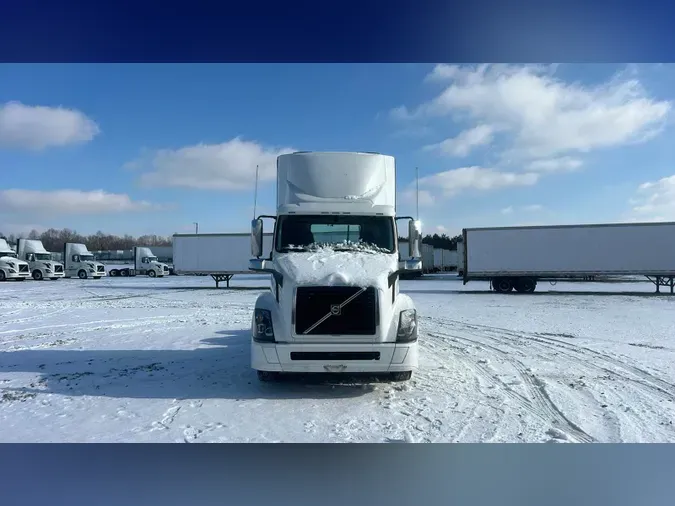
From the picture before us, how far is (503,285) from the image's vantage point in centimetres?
2705

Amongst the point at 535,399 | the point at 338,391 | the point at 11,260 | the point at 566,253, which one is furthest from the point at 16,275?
the point at 535,399

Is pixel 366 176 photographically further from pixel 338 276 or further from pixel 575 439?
pixel 575 439

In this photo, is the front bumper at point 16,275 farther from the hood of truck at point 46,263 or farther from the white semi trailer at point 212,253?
the white semi trailer at point 212,253

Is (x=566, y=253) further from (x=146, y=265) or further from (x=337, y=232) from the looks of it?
(x=146, y=265)

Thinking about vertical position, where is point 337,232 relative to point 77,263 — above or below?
above

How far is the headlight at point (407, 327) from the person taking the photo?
6.46 meters

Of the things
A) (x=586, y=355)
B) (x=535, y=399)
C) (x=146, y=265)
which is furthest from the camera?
(x=146, y=265)

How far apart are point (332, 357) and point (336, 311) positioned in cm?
60

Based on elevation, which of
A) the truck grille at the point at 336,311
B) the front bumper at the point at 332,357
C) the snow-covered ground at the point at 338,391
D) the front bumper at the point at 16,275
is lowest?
the snow-covered ground at the point at 338,391

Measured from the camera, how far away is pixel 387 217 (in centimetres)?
777

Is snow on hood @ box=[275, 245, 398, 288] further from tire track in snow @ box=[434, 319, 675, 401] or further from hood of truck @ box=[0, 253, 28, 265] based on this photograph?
hood of truck @ box=[0, 253, 28, 265]

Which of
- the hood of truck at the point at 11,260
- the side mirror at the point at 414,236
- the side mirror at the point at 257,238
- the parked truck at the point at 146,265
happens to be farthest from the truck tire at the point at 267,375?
the parked truck at the point at 146,265

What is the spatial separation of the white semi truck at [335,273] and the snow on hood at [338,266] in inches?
0.6
